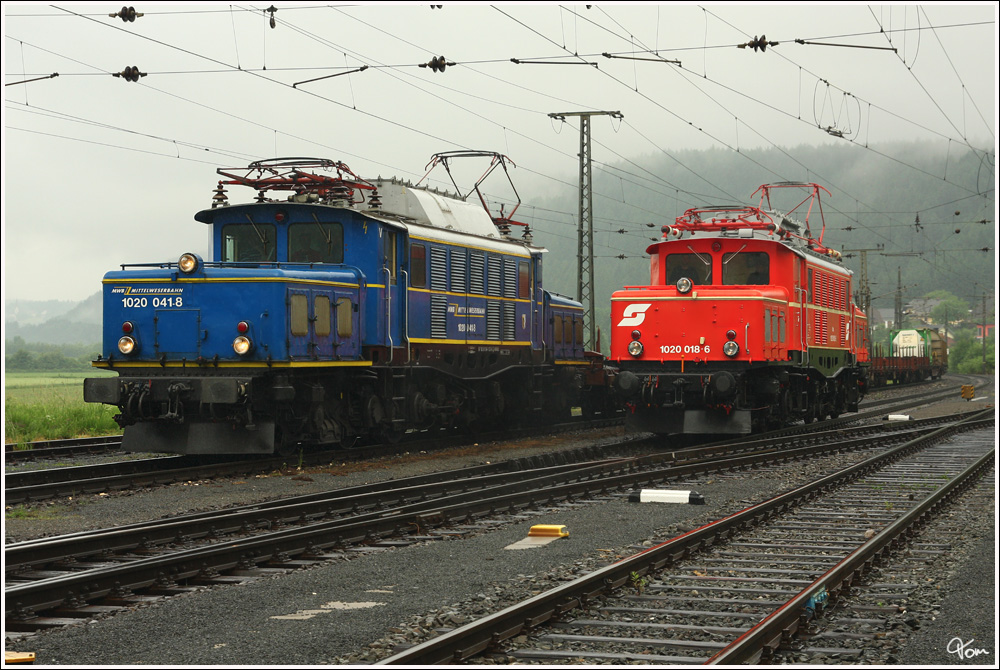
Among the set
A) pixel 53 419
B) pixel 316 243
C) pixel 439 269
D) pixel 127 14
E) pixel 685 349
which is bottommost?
pixel 53 419

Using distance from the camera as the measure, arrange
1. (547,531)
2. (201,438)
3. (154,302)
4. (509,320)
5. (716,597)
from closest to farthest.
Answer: (716,597), (547,531), (201,438), (154,302), (509,320)

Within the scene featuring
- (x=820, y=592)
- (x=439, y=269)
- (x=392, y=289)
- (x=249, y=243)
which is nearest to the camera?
(x=820, y=592)

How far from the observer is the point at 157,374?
15.2m

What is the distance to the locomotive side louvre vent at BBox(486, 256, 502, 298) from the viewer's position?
20469mm

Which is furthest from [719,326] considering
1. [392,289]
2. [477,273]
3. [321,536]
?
[321,536]

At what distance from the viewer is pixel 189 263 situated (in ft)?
49.7

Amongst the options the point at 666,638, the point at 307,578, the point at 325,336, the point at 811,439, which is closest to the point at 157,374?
the point at 325,336

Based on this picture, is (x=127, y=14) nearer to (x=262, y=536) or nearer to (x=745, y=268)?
(x=262, y=536)

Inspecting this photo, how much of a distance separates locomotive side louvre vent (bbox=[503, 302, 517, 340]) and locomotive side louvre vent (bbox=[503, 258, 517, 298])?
20 cm

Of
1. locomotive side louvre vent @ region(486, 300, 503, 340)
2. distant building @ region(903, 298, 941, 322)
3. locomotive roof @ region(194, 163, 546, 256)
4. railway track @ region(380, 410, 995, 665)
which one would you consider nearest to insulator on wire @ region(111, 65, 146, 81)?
locomotive roof @ region(194, 163, 546, 256)

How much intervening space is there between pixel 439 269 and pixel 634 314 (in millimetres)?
3772

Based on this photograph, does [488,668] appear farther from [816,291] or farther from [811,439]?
[816,291]

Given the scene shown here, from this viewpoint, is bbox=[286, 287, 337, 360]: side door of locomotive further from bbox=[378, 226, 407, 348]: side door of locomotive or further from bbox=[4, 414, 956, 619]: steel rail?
bbox=[4, 414, 956, 619]: steel rail

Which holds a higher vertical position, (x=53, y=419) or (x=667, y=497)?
(x=53, y=419)
